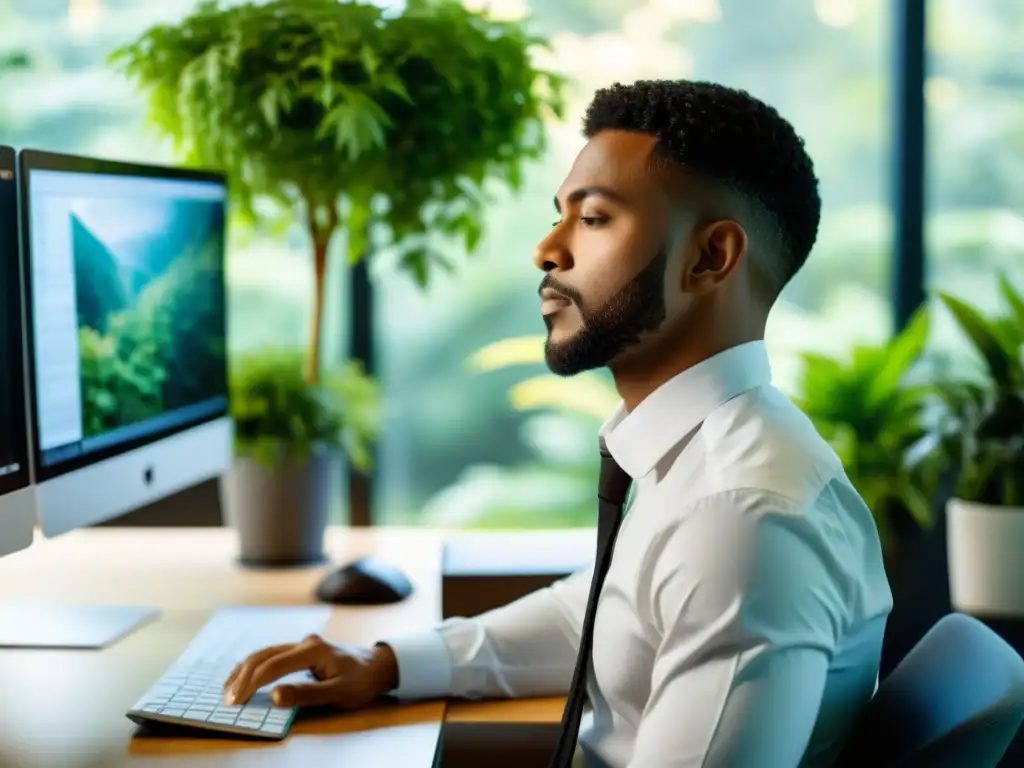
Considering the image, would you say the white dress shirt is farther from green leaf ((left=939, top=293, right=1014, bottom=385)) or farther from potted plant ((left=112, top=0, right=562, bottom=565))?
green leaf ((left=939, top=293, right=1014, bottom=385))

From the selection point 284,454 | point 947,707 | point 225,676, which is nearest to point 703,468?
point 947,707

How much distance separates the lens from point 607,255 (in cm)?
116

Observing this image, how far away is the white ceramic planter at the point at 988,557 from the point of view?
2420 millimetres

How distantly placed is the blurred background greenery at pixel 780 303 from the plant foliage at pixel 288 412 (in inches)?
29.6

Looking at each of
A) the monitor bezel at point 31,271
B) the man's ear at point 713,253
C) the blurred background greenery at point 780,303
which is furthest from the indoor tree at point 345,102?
Answer: the man's ear at point 713,253

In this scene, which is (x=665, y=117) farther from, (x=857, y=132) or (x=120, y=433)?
(x=857, y=132)

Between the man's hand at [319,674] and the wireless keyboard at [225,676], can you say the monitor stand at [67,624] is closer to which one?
the wireless keyboard at [225,676]

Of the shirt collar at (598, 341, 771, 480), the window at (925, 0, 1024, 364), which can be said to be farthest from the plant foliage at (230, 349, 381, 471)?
the window at (925, 0, 1024, 364)

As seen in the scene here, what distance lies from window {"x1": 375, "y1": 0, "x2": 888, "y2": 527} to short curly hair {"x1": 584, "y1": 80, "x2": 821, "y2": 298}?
1634 millimetres

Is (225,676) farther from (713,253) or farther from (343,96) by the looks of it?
(343,96)

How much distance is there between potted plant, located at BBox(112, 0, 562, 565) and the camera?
6.33ft

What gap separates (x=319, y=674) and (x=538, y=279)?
5.39 ft

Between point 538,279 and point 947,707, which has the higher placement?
point 538,279

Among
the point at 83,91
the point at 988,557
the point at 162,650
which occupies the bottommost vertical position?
the point at 988,557
